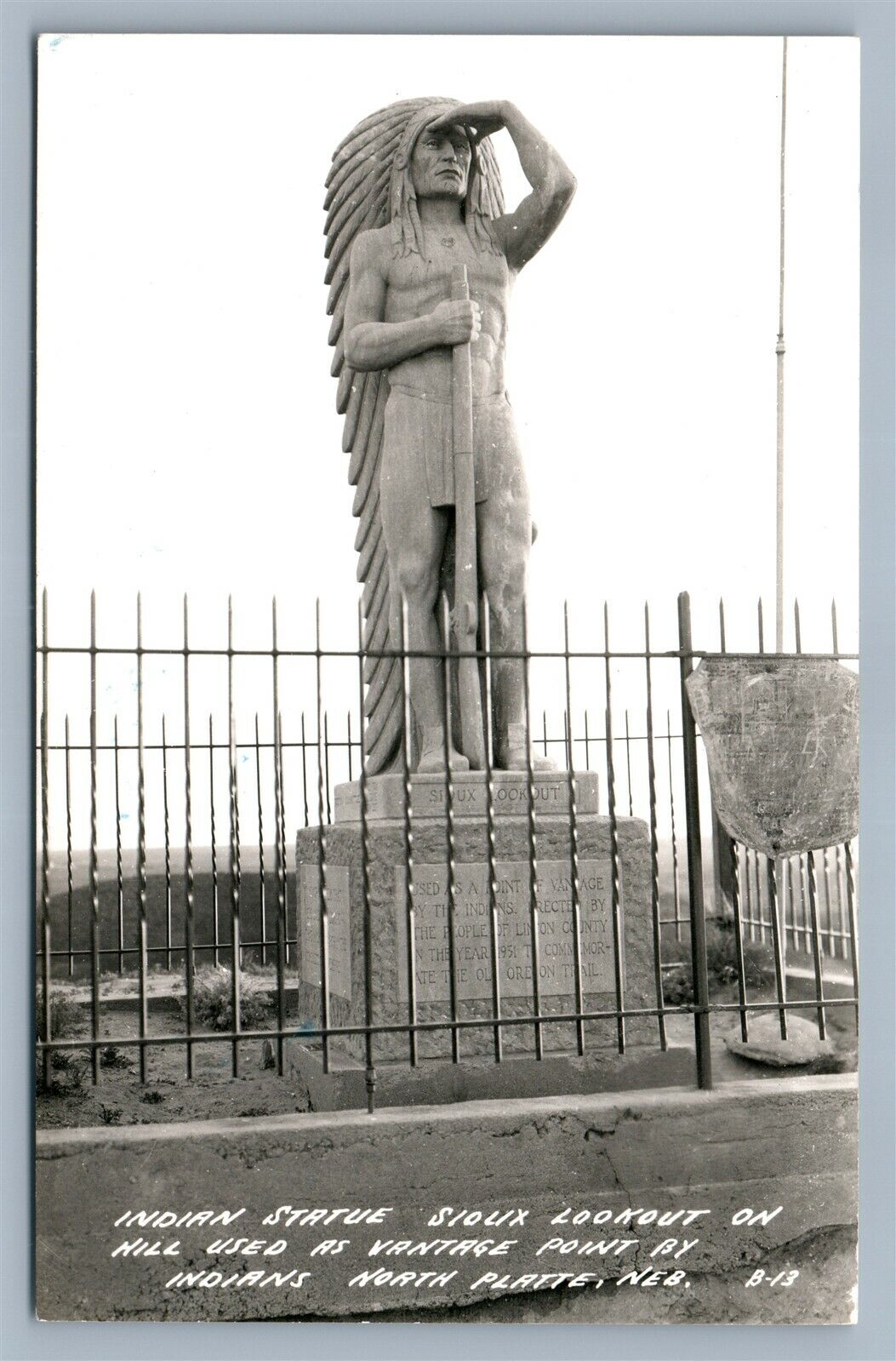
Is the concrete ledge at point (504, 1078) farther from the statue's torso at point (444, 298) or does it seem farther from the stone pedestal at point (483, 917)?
the statue's torso at point (444, 298)

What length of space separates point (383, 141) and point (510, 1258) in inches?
163

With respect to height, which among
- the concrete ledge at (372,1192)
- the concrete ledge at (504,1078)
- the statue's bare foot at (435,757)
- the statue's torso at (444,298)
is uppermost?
the statue's torso at (444,298)

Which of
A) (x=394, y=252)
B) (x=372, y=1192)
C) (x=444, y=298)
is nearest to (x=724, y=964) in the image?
(x=372, y=1192)

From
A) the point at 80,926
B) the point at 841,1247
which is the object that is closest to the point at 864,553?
the point at 841,1247

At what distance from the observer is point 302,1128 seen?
4012 millimetres

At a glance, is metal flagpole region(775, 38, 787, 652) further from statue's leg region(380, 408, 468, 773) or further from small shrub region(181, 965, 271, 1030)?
small shrub region(181, 965, 271, 1030)

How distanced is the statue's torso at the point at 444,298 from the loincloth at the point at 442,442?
52 millimetres

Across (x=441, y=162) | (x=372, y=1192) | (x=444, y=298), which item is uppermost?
(x=441, y=162)

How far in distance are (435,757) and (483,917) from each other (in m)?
0.65

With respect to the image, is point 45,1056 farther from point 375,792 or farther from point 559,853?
point 559,853

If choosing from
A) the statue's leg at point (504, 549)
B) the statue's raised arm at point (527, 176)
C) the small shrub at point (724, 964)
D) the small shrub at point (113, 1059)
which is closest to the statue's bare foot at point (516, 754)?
the statue's leg at point (504, 549)

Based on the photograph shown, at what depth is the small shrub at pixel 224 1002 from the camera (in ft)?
21.1

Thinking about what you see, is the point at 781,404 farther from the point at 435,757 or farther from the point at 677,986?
the point at 677,986

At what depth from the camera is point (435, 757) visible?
4883mm
